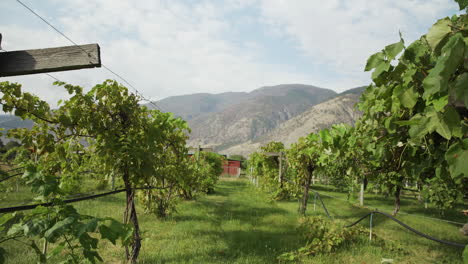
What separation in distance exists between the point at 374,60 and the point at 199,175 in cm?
801

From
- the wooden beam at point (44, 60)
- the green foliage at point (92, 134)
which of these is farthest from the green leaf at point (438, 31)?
the green foliage at point (92, 134)

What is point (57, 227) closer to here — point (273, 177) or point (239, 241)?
point (239, 241)

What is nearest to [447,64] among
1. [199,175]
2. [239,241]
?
[239,241]

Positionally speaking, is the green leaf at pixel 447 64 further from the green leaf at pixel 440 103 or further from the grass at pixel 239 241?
the grass at pixel 239 241

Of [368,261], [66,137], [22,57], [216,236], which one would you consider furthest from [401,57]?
[216,236]

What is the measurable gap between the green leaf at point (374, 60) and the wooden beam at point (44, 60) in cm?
212

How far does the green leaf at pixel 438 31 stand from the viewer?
3.99 ft

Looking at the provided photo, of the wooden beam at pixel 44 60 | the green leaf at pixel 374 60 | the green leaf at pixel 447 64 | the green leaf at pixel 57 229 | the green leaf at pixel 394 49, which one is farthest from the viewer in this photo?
the wooden beam at pixel 44 60

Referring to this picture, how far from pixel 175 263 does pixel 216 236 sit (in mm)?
2089

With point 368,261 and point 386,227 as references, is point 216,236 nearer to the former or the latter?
point 368,261

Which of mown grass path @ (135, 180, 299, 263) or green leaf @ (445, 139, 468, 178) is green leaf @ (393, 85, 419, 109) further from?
mown grass path @ (135, 180, 299, 263)

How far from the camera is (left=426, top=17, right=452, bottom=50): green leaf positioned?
1215mm

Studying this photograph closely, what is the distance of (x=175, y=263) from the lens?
4.63 m

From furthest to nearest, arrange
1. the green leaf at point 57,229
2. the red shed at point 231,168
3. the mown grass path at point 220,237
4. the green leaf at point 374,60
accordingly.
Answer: the red shed at point 231,168
the mown grass path at point 220,237
the green leaf at point 374,60
the green leaf at point 57,229
